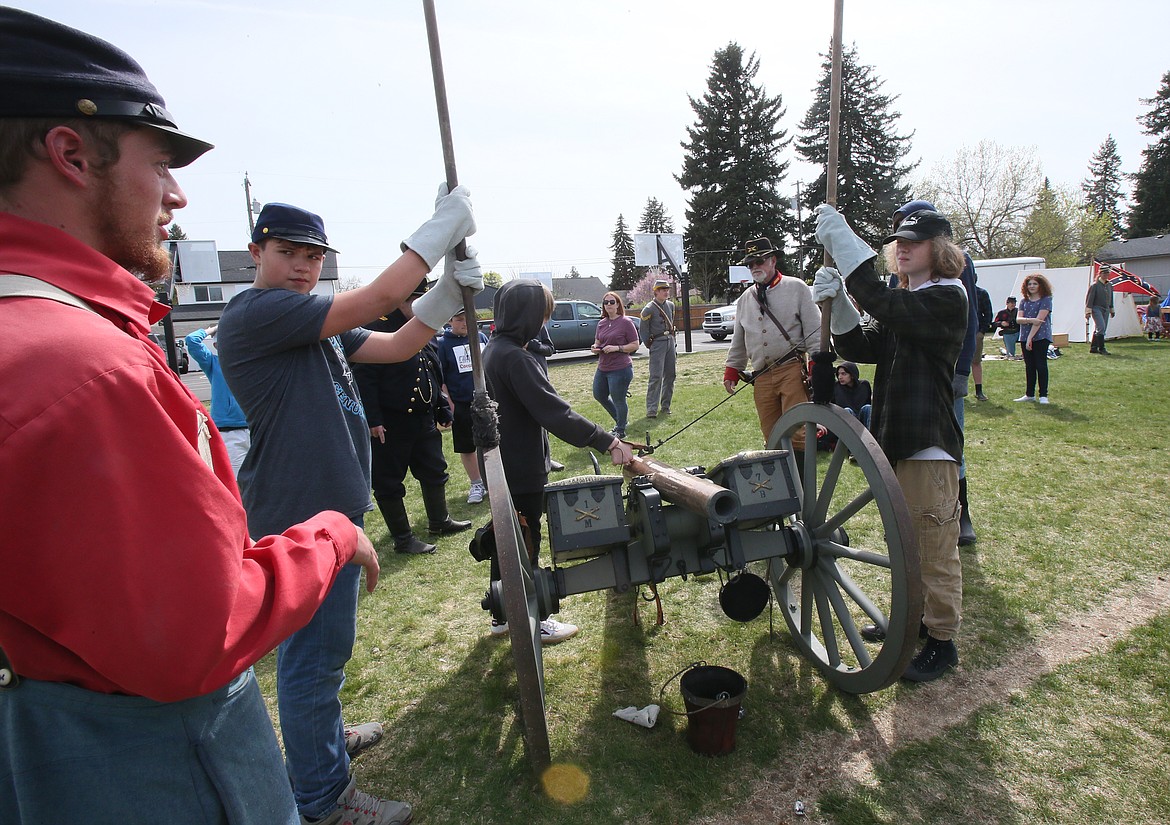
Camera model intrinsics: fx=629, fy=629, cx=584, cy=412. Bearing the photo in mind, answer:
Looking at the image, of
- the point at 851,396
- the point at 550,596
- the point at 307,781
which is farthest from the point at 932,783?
the point at 851,396

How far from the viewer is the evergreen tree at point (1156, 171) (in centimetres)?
4303

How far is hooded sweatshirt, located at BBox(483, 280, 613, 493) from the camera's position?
323 cm

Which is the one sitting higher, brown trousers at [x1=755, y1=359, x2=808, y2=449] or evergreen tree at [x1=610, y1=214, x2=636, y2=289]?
evergreen tree at [x1=610, y1=214, x2=636, y2=289]

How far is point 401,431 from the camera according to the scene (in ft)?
17.8

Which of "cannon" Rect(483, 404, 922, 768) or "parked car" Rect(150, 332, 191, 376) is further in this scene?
"cannon" Rect(483, 404, 922, 768)

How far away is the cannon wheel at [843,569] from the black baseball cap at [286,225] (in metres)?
2.29

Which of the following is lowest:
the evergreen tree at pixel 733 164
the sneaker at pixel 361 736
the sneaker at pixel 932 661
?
the sneaker at pixel 361 736

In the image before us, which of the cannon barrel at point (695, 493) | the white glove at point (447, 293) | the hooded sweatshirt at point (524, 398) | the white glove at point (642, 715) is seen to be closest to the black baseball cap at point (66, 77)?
the white glove at point (447, 293)

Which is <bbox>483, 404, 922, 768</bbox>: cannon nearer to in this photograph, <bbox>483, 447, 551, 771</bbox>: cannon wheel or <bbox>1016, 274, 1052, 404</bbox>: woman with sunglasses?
<bbox>483, 447, 551, 771</bbox>: cannon wheel

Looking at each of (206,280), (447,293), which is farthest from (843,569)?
(206,280)

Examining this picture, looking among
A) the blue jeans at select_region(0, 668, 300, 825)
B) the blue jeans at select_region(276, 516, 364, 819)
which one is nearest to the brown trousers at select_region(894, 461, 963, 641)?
the blue jeans at select_region(276, 516, 364, 819)

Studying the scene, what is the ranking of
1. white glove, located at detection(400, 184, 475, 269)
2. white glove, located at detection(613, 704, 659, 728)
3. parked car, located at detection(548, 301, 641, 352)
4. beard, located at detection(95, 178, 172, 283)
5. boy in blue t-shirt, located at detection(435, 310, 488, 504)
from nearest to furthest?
beard, located at detection(95, 178, 172, 283)
white glove, located at detection(400, 184, 475, 269)
white glove, located at detection(613, 704, 659, 728)
boy in blue t-shirt, located at detection(435, 310, 488, 504)
parked car, located at detection(548, 301, 641, 352)

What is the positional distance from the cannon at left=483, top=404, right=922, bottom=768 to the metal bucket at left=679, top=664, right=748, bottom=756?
46cm

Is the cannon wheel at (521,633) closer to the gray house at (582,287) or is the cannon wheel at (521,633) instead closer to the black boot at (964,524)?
the black boot at (964,524)
